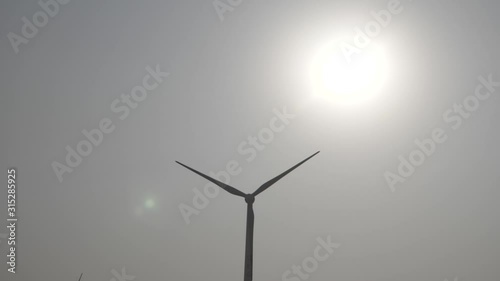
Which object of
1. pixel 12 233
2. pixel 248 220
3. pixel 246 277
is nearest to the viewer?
pixel 246 277

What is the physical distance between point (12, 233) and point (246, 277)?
34614 mm

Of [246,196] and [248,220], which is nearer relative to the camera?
[248,220]

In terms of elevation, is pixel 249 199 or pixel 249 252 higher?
pixel 249 199

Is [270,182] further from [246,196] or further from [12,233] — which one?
[12,233]

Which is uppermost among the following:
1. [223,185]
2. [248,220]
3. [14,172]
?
[14,172]

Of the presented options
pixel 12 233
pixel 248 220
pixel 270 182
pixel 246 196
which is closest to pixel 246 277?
pixel 248 220

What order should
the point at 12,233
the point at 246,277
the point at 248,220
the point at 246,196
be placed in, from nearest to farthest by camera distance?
the point at 246,277 < the point at 248,220 < the point at 246,196 < the point at 12,233

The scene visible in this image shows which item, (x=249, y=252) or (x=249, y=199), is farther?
(x=249, y=199)

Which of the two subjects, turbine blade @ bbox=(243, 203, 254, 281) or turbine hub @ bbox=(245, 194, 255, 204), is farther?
turbine hub @ bbox=(245, 194, 255, 204)

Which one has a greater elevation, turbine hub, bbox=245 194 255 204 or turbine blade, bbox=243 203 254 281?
turbine hub, bbox=245 194 255 204

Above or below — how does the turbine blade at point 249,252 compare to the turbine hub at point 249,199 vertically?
below

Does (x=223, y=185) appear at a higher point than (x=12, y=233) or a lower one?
lower

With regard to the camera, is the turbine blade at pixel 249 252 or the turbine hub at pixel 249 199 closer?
the turbine blade at pixel 249 252

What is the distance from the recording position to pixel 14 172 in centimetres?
5469
